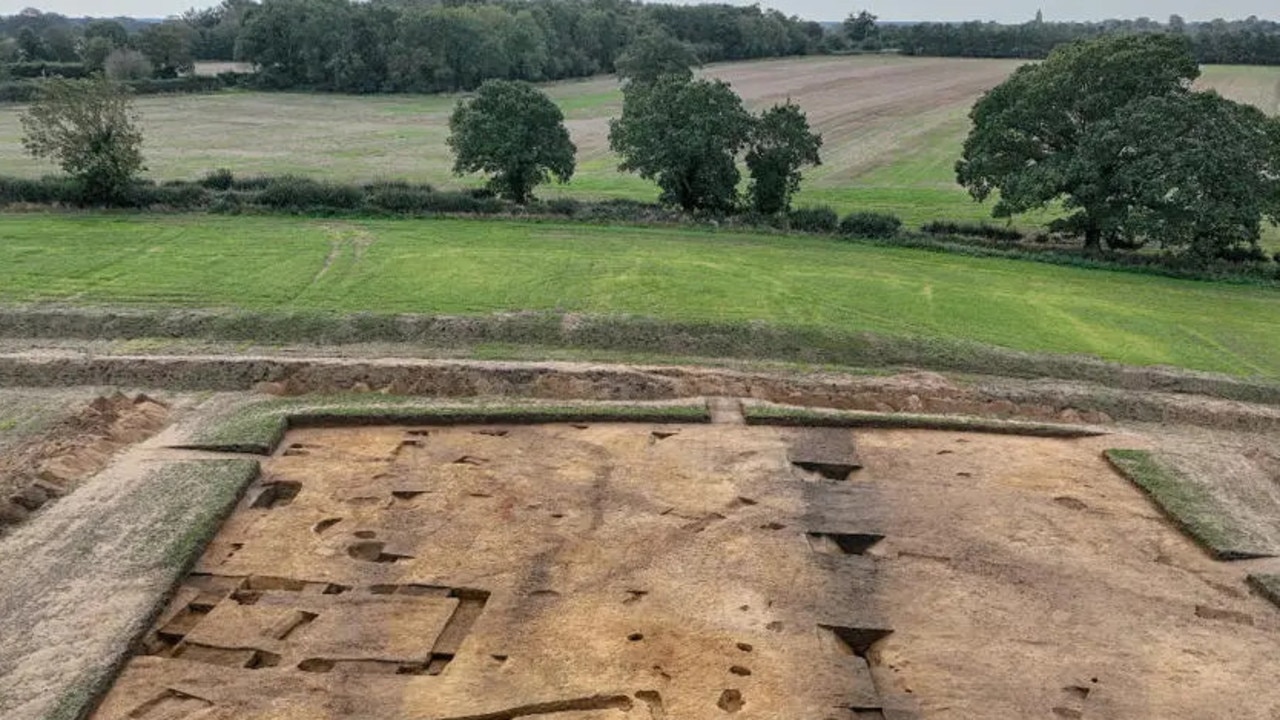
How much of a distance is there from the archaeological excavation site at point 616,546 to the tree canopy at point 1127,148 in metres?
10.9

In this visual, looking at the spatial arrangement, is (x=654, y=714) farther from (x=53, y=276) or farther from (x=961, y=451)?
(x=53, y=276)

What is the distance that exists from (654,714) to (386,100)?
7914 centimetres

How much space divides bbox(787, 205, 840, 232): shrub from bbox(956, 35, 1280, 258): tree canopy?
5060mm

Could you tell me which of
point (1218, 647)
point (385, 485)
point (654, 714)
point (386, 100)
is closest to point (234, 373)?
point (385, 485)

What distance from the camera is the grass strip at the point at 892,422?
20906mm

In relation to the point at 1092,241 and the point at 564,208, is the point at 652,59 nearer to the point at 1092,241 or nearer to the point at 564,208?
the point at 564,208

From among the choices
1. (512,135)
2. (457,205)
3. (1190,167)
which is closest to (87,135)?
(457,205)

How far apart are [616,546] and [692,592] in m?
1.78

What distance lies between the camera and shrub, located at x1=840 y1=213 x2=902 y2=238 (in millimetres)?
37812

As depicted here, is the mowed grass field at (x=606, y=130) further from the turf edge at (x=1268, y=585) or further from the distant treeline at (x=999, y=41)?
the turf edge at (x=1268, y=585)

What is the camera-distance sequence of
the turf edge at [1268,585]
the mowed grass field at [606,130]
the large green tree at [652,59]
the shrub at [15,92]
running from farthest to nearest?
the shrub at [15,92], the large green tree at [652,59], the mowed grass field at [606,130], the turf edge at [1268,585]

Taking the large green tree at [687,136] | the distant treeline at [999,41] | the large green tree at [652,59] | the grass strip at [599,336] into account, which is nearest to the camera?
the grass strip at [599,336]

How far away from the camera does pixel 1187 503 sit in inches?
698

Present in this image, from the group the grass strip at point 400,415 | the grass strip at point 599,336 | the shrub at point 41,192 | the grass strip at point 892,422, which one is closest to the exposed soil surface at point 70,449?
the grass strip at point 400,415
